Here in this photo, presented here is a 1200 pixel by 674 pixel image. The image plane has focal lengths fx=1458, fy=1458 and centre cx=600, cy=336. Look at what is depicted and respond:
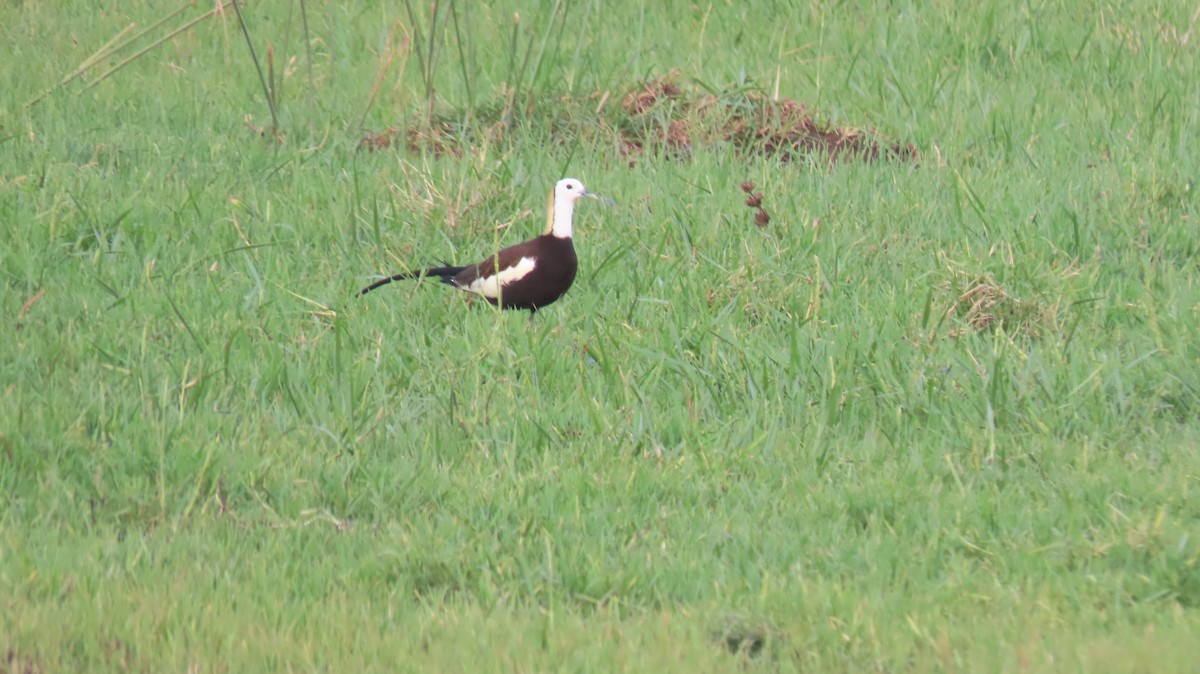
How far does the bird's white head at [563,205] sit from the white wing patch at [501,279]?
22 cm

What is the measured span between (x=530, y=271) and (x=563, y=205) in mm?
386

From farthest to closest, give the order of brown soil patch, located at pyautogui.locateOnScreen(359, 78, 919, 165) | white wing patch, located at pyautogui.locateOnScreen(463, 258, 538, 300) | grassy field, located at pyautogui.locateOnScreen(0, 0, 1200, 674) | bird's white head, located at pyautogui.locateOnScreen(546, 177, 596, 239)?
brown soil patch, located at pyautogui.locateOnScreen(359, 78, 919, 165), bird's white head, located at pyautogui.locateOnScreen(546, 177, 596, 239), white wing patch, located at pyautogui.locateOnScreen(463, 258, 538, 300), grassy field, located at pyautogui.locateOnScreen(0, 0, 1200, 674)

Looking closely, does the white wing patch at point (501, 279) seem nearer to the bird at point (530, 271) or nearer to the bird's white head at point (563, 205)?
the bird at point (530, 271)

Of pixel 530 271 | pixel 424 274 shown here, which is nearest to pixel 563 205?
pixel 530 271

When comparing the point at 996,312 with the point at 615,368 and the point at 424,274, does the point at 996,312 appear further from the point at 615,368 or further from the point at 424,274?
the point at 424,274

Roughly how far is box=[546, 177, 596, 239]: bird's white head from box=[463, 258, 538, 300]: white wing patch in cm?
22

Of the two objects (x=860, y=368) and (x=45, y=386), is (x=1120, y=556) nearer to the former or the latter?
(x=860, y=368)

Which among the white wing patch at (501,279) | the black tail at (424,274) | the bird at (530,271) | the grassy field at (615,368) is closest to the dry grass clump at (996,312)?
the grassy field at (615,368)

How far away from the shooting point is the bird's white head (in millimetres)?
5598

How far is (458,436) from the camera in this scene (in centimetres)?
451

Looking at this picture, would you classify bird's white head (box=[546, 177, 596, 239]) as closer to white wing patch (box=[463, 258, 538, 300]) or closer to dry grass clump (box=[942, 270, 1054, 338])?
white wing patch (box=[463, 258, 538, 300])

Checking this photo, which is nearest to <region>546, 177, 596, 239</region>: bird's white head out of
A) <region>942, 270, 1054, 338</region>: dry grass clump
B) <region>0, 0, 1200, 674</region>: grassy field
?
<region>0, 0, 1200, 674</region>: grassy field

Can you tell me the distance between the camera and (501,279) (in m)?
5.48

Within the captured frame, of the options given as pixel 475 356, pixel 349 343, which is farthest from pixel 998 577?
pixel 349 343
